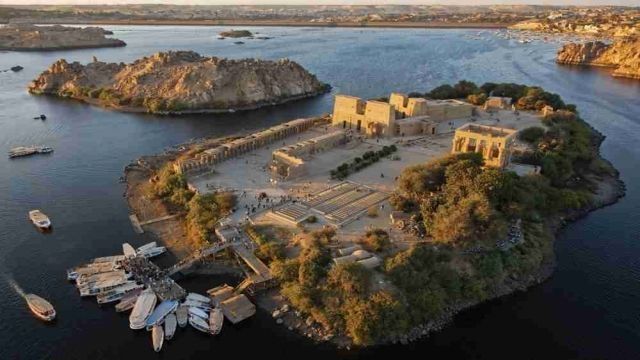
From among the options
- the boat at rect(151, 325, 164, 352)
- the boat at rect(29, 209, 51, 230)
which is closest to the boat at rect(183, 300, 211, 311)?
the boat at rect(151, 325, 164, 352)

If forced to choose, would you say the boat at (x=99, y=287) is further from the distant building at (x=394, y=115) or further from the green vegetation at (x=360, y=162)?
the distant building at (x=394, y=115)

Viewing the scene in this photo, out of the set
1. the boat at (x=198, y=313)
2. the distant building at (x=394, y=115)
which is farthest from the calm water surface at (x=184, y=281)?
the distant building at (x=394, y=115)

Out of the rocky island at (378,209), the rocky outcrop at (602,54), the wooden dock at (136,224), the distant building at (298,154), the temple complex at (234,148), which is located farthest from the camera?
the rocky outcrop at (602,54)

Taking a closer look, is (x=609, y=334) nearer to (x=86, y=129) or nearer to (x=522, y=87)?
(x=522, y=87)

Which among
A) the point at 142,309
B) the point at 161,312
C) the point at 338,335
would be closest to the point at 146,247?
the point at 142,309

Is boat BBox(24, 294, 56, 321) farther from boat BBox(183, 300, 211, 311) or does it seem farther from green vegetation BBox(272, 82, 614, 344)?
green vegetation BBox(272, 82, 614, 344)

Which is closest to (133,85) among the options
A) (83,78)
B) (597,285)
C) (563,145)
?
(83,78)
